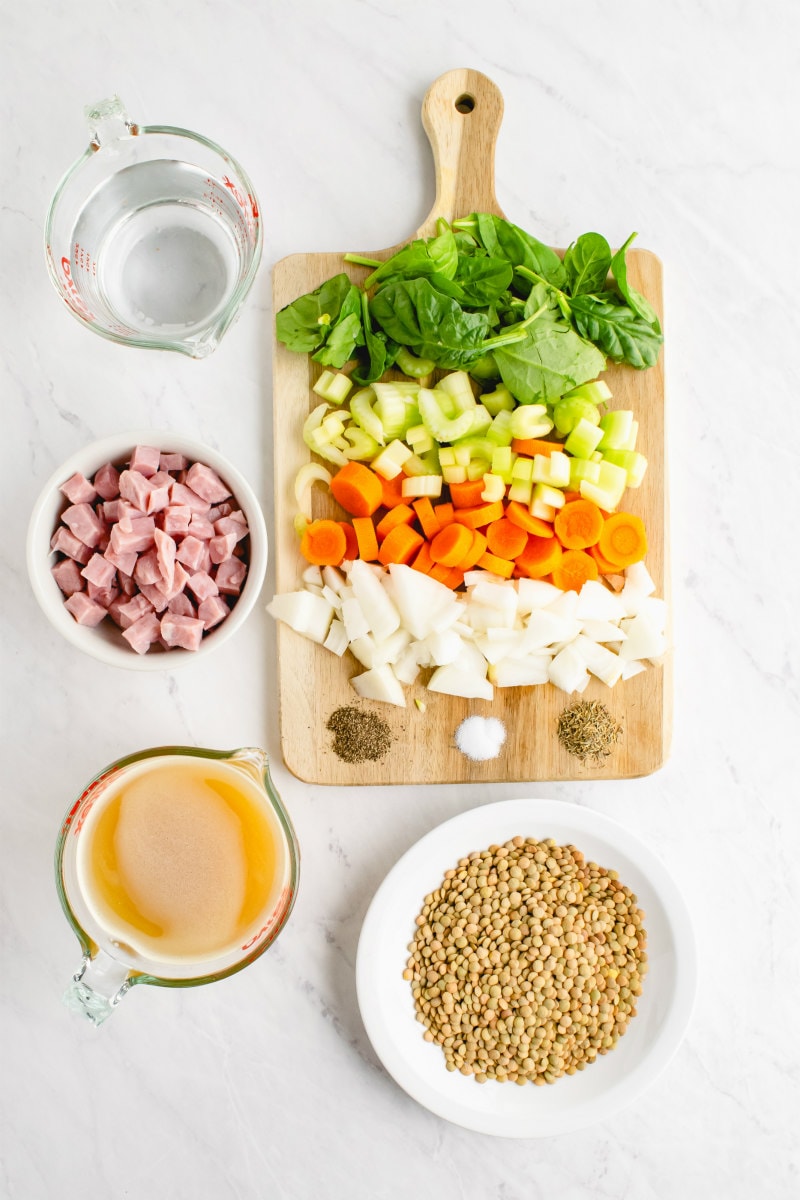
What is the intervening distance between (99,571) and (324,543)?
39 cm

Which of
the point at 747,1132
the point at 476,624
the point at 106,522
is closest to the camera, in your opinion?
the point at 106,522

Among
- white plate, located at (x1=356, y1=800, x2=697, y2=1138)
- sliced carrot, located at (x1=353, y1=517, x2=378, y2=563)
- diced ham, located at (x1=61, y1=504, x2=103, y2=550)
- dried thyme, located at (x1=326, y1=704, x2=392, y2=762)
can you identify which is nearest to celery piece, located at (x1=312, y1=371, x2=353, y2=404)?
sliced carrot, located at (x1=353, y1=517, x2=378, y2=563)

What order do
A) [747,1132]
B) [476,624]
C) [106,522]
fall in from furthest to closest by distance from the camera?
[747,1132], [476,624], [106,522]

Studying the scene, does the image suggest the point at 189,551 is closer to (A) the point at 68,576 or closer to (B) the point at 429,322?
(A) the point at 68,576

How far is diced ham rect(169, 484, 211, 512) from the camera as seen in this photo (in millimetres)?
1466

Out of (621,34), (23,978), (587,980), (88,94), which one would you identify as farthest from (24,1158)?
(621,34)

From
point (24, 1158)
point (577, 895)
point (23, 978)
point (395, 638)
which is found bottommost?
point (24, 1158)

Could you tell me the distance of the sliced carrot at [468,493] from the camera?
1.58 metres

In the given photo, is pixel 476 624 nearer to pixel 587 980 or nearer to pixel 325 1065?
pixel 587 980

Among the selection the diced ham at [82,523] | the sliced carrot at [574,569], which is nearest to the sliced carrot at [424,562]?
the sliced carrot at [574,569]

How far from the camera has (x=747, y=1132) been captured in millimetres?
1700

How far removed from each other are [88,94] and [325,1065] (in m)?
1.88

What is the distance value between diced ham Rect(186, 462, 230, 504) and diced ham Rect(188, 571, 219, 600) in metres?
0.13

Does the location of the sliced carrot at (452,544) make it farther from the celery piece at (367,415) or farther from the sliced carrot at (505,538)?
the celery piece at (367,415)
